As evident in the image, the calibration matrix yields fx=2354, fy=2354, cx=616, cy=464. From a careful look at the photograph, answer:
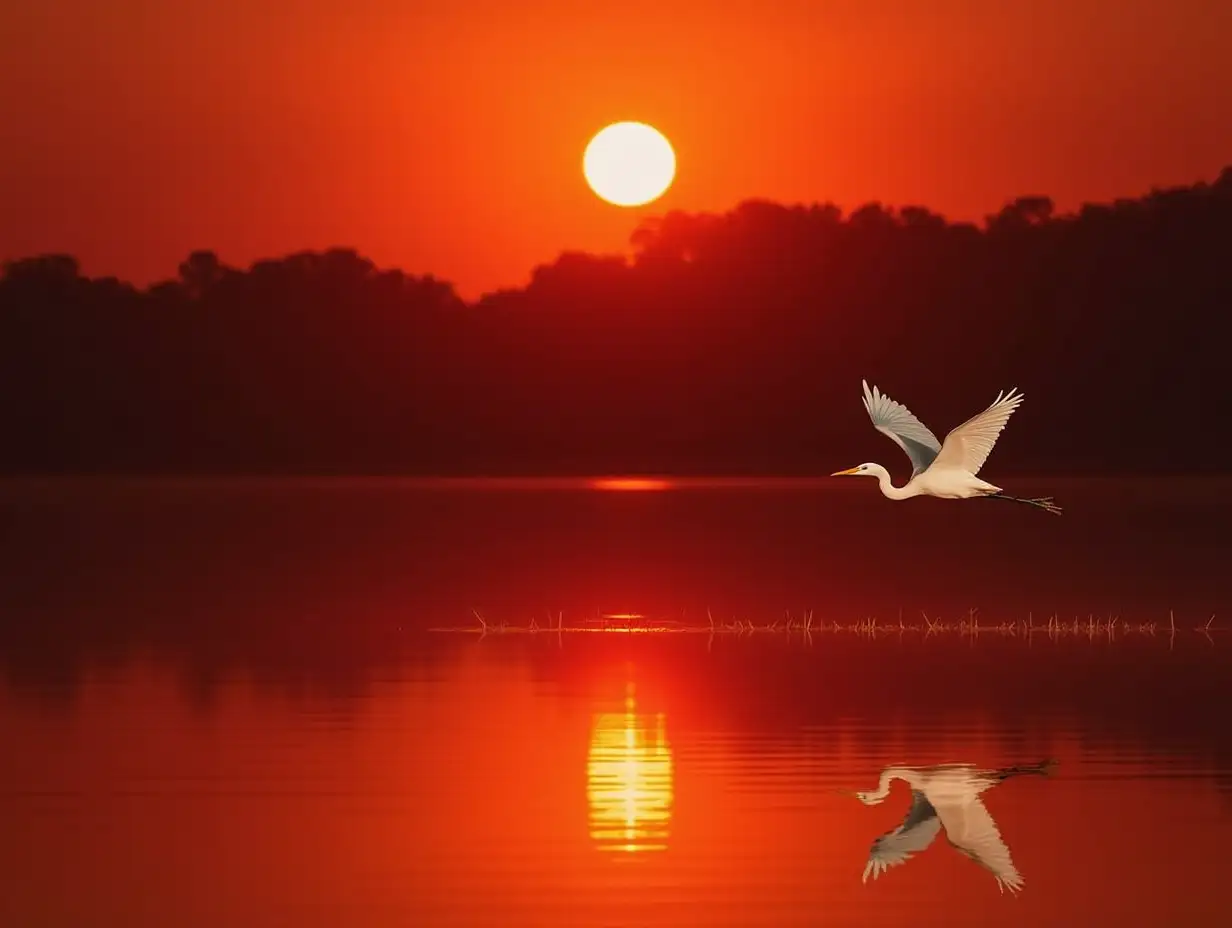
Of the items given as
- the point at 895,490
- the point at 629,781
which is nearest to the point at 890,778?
the point at 629,781

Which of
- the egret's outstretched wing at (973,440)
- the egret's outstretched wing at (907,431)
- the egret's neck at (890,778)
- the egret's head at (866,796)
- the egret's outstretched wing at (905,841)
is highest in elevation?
the egret's outstretched wing at (907,431)

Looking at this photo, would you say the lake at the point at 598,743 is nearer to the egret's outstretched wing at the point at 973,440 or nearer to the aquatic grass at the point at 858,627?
the aquatic grass at the point at 858,627

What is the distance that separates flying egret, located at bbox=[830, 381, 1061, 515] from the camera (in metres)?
21.4

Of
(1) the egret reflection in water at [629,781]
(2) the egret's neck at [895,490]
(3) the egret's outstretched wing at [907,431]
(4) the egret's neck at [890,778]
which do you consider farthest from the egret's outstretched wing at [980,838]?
(3) the egret's outstretched wing at [907,431]

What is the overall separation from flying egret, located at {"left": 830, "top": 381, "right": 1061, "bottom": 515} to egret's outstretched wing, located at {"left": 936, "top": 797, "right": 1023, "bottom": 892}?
18.5 feet

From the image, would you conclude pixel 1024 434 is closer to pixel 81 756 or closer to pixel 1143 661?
pixel 1143 661

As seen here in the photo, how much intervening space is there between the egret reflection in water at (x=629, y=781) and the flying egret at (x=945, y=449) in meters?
3.12

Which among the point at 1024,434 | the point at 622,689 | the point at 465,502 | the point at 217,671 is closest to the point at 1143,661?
the point at 622,689

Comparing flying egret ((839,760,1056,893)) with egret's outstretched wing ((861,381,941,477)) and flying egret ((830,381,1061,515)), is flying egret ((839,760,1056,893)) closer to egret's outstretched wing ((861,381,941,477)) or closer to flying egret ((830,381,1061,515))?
flying egret ((830,381,1061,515))

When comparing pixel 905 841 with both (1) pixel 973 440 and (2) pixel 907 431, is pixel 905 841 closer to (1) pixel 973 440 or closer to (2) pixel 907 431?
(1) pixel 973 440

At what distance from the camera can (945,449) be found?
21484mm

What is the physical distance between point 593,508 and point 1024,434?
201 feet

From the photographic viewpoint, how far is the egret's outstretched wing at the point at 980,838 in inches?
547

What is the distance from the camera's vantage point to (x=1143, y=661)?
2509 centimetres
